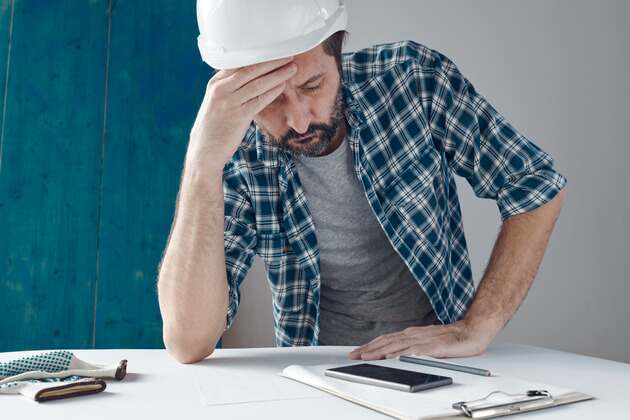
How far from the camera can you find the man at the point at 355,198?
52.3 inches

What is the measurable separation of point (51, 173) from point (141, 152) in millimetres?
364

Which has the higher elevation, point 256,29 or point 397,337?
point 256,29

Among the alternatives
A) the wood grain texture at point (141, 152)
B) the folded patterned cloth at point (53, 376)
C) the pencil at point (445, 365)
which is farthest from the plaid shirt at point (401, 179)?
the wood grain texture at point (141, 152)

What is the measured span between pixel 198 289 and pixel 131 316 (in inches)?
60.0

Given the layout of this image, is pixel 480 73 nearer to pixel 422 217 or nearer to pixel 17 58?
pixel 422 217

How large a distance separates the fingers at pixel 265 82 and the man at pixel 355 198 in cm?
2

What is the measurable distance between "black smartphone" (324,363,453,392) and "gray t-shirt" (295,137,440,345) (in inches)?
21.7

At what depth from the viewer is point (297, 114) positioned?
1.33 meters

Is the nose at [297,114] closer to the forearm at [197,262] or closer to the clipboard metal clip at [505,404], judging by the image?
the forearm at [197,262]

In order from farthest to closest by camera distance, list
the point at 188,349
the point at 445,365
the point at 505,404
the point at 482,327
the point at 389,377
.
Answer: the point at 482,327 → the point at 188,349 → the point at 445,365 → the point at 389,377 → the point at 505,404

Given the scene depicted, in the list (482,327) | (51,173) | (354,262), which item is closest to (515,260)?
(482,327)

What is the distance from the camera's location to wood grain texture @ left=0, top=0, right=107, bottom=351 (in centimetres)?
251

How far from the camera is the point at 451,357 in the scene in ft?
3.87

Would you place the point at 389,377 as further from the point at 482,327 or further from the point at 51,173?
the point at 51,173
